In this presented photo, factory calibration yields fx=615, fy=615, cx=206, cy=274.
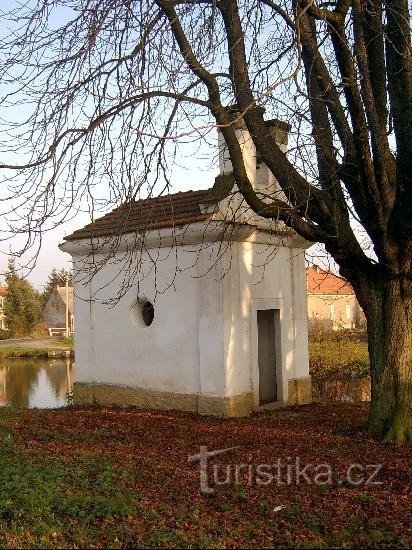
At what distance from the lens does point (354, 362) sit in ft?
59.1

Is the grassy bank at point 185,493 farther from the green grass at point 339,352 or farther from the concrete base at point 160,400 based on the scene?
the green grass at point 339,352

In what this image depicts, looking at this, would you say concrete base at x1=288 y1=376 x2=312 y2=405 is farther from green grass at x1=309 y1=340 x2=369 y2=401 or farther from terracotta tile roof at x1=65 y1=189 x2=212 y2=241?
terracotta tile roof at x1=65 y1=189 x2=212 y2=241

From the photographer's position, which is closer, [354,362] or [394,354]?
[394,354]

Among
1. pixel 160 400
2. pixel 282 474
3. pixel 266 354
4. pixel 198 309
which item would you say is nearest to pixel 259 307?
pixel 198 309

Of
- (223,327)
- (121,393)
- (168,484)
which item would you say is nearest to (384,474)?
(168,484)

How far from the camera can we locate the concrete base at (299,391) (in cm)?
1138

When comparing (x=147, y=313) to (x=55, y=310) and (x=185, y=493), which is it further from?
(x=55, y=310)

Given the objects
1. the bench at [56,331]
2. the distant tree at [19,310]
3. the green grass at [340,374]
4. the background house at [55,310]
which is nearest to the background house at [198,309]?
the green grass at [340,374]

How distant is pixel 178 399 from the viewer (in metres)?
10.3

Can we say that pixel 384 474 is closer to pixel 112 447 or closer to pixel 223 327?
pixel 112 447

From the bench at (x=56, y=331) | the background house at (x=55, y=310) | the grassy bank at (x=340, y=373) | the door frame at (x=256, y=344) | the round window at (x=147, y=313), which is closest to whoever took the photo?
the door frame at (x=256, y=344)

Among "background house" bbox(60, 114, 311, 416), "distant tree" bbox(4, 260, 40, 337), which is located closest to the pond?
"background house" bbox(60, 114, 311, 416)

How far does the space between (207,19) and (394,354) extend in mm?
4701

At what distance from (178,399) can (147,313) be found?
1.76 metres
